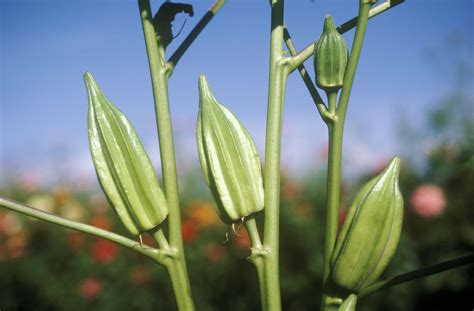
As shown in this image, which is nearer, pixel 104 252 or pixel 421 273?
pixel 421 273

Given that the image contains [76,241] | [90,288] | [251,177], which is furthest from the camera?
[76,241]

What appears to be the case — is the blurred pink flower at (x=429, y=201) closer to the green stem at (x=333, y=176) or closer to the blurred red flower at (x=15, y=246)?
the green stem at (x=333, y=176)

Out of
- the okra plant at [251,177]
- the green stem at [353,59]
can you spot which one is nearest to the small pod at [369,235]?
the okra plant at [251,177]

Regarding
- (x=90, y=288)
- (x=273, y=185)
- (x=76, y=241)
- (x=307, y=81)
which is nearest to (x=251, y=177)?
(x=273, y=185)

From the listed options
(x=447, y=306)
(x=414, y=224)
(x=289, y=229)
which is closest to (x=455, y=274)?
(x=447, y=306)

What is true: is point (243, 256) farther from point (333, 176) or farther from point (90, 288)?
point (333, 176)

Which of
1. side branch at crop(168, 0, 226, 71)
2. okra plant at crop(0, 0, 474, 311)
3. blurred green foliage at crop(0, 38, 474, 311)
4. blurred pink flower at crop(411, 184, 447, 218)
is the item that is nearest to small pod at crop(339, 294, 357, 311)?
okra plant at crop(0, 0, 474, 311)

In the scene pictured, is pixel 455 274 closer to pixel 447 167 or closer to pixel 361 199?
pixel 447 167
